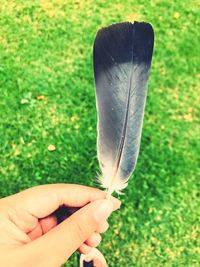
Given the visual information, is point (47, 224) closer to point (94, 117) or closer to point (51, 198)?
point (51, 198)

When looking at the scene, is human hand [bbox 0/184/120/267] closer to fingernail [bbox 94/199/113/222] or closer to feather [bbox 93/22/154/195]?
fingernail [bbox 94/199/113/222]

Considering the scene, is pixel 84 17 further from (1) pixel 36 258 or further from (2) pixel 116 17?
(1) pixel 36 258

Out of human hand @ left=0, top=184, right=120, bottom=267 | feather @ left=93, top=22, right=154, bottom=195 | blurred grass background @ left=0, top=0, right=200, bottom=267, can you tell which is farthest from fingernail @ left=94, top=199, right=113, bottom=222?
blurred grass background @ left=0, top=0, right=200, bottom=267

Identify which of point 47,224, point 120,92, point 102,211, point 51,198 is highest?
point 120,92

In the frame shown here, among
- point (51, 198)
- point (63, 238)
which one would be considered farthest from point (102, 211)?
point (51, 198)

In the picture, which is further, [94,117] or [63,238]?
[94,117]

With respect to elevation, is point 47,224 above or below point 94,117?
below

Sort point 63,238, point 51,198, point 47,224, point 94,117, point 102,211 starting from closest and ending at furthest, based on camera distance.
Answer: point 63,238 → point 102,211 → point 51,198 → point 47,224 → point 94,117

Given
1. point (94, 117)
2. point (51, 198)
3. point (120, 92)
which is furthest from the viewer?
point (94, 117)
